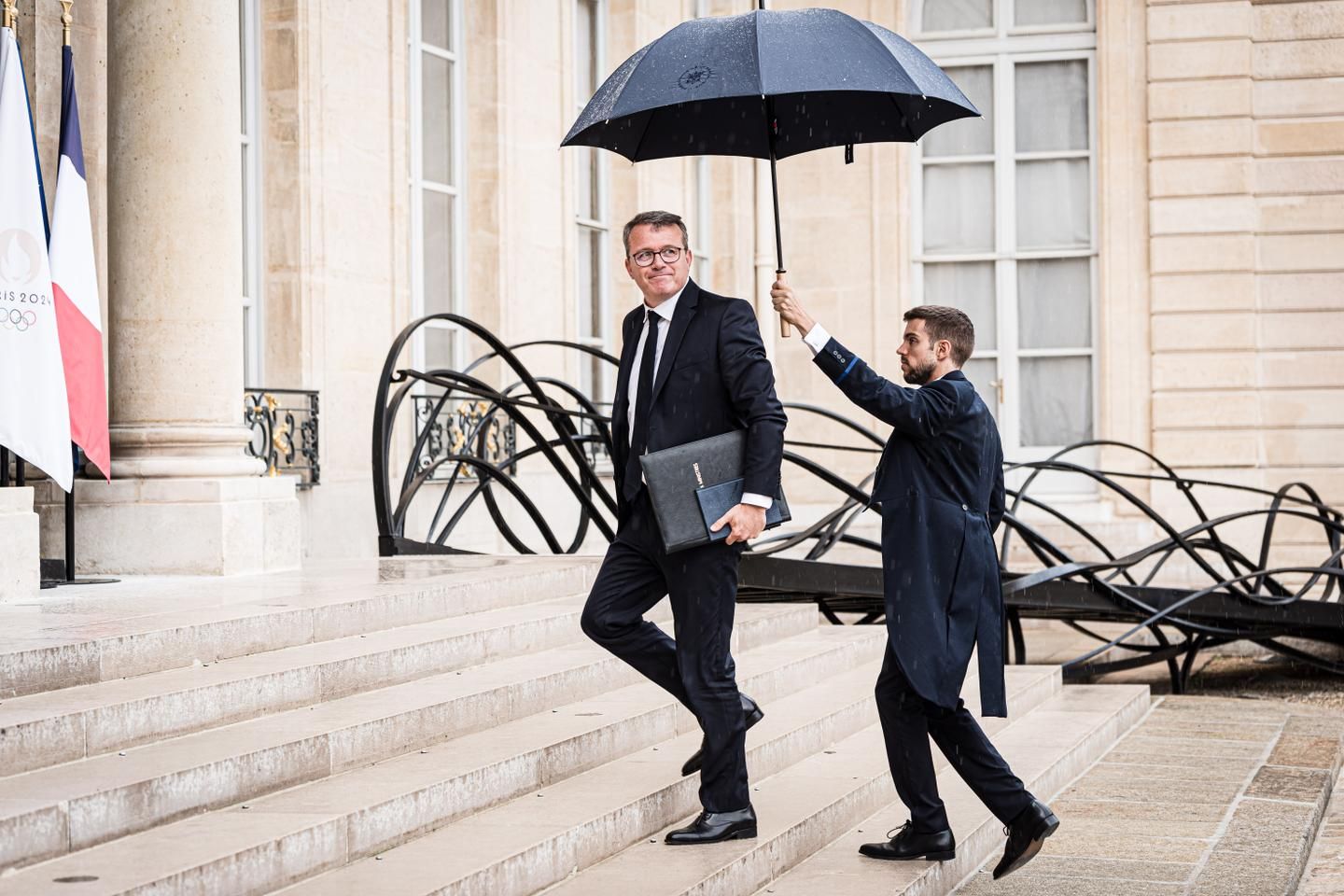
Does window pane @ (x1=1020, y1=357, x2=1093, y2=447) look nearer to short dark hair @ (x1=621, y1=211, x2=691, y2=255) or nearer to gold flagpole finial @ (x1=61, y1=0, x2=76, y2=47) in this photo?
gold flagpole finial @ (x1=61, y1=0, x2=76, y2=47)

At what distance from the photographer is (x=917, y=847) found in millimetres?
4574

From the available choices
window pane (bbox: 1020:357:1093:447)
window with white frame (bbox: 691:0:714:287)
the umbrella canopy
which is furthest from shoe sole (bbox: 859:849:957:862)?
window pane (bbox: 1020:357:1093:447)

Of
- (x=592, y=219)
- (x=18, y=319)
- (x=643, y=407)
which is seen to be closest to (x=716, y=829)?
(x=643, y=407)

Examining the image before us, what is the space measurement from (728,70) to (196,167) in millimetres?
3136

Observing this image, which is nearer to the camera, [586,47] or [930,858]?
[930,858]

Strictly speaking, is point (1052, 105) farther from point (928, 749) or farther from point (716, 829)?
point (716, 829)

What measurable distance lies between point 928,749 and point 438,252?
22.5 feet

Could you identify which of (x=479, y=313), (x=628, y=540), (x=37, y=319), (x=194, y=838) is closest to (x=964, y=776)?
(x=628, y=540)

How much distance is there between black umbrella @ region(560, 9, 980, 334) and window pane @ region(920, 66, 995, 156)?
10.5m

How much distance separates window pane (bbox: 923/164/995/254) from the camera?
50.6 feet

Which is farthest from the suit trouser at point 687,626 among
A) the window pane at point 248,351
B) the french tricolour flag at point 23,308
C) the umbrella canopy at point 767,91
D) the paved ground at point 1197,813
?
the window pane at point 248,351

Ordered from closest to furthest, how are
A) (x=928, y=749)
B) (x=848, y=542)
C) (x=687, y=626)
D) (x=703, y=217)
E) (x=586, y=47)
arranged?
(x=687, y=626) < (x=928, y=749) < (x=848, y=542) < (x=586, y=47) < (x=703, y=217)

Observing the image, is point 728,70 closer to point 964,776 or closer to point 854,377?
point 854,377

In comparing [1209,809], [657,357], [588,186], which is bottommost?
[1209,809]
